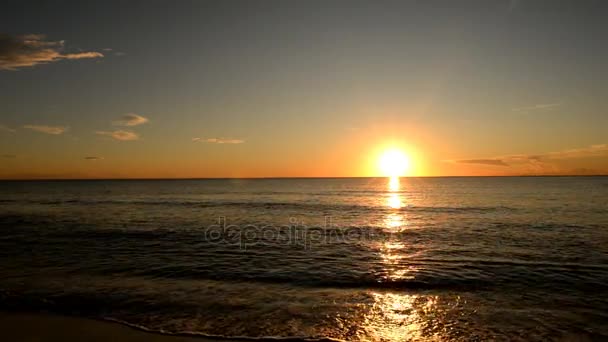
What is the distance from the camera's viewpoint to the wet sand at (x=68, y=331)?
27.1 ft

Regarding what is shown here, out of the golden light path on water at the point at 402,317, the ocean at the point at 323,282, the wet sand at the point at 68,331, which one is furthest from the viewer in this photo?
the ocean at the point at 323,282

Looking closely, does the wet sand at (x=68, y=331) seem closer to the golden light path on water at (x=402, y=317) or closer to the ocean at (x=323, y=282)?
the ocean at (x=323, y=282)

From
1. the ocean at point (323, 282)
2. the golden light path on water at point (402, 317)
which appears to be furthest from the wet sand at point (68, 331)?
the golden light path on water at point (402, 317)

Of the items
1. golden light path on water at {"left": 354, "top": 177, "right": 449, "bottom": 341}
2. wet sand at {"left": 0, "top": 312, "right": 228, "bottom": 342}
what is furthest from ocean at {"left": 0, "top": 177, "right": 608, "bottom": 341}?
wet sand at {"left": 0, "top": 312, "right": 228, "bottom": 342}

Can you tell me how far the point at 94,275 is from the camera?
14250mm

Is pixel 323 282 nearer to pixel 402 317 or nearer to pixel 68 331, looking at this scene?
pixel 402 317

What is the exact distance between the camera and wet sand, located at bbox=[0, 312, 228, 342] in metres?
8.26

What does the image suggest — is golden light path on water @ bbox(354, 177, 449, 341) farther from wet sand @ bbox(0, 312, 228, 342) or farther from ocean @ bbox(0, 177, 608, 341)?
wet sand @ bbox(0, 312, 228, 342)

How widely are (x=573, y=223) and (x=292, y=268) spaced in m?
27.1

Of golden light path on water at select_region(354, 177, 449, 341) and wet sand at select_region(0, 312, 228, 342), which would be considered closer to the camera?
wet sand at select_region(0, 312, 228, 342)

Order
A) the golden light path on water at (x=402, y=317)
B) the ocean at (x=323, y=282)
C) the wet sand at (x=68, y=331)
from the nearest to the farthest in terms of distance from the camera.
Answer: the wet sand at (x=68, y=331), the golden light path on water at (x=402, y=317), the ocean at (x=323, y=282)

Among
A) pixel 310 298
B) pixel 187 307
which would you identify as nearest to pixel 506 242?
pixel 310 298

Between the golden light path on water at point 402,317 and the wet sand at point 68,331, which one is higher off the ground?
the wet sand at point 68,331

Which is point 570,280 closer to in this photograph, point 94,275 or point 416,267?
point 416,267
